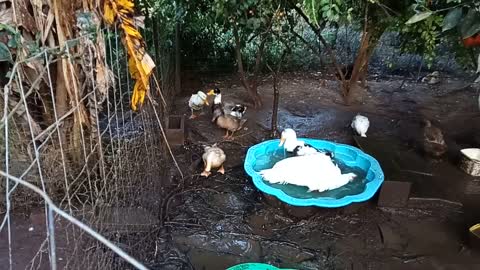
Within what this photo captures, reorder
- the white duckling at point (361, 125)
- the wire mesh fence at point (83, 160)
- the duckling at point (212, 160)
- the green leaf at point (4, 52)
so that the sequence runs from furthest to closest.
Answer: the white duckling at point (361, 125) → the duckling at point (212, 160) → the green leaf at point (4, 52) → the wire mesh fence at point (83, 160)

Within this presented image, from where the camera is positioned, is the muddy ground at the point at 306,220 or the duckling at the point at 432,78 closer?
the muddy ground at the point at 306,220

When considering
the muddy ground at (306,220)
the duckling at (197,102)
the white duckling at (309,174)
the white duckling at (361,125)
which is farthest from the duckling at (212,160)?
the white duckling at (361,125)

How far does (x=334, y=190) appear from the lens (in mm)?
2910

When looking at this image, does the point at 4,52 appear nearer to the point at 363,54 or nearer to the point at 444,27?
the point at 444,27

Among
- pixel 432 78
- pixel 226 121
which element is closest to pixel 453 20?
pixel 226 121

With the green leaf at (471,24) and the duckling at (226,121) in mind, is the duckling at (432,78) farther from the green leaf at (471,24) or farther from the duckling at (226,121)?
the green leaf at (471,24)

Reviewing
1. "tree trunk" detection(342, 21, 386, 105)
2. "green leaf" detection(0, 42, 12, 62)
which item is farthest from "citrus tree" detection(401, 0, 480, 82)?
"green leaf" detection(0, 42, 12, 62)

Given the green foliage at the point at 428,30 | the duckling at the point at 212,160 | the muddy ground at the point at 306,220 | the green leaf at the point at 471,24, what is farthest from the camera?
the duckling at the point at 212,160

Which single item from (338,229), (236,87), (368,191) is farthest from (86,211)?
(236,87)

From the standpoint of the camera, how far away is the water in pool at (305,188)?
112 inches

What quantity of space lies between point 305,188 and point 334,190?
0.67ft

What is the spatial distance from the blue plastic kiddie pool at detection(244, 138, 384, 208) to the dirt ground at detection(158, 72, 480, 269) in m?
0.11

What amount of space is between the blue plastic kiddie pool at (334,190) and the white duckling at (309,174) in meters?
0.04

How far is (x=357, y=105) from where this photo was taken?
4473 mm
